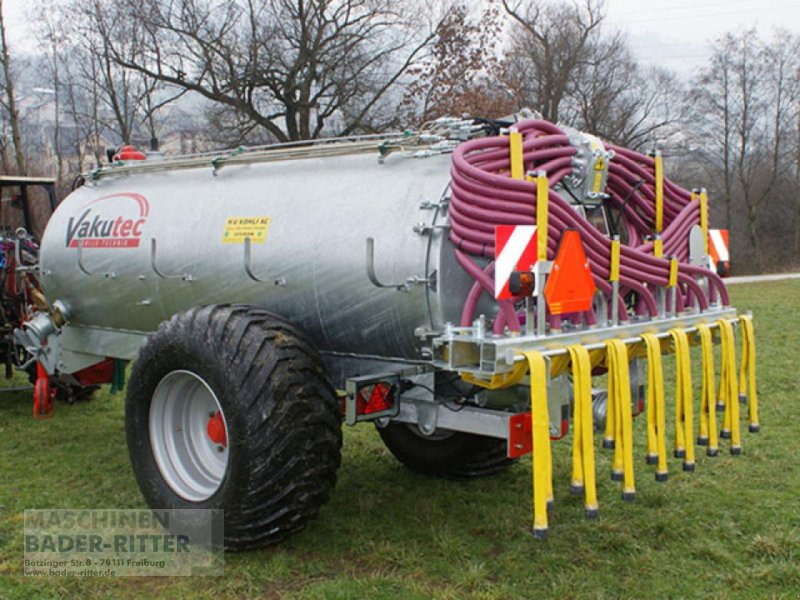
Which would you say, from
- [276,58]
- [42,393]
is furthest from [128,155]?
[276,58]

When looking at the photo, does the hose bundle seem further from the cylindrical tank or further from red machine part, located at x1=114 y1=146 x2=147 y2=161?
red machine part, located at x1=114 y1=146 x2=147 y2=161

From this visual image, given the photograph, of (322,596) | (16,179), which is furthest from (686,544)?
(16,179)

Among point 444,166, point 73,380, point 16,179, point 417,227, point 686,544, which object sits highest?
point 16,179

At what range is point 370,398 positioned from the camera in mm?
3795

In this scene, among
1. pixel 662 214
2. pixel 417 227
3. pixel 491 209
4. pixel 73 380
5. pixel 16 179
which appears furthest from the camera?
pixel 16 179

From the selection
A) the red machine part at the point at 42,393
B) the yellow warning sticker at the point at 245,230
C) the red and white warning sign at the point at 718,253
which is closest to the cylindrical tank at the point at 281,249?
the yellow warning sticker at the point at 245,230

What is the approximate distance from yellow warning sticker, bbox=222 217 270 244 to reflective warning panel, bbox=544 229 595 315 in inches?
64.7

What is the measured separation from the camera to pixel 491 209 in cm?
344

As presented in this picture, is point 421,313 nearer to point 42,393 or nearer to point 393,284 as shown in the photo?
point 393,284

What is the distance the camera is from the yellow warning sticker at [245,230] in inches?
172

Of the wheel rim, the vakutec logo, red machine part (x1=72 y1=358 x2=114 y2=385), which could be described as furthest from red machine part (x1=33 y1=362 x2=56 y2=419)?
the wheel rim

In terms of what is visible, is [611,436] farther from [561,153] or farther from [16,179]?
[16,179]

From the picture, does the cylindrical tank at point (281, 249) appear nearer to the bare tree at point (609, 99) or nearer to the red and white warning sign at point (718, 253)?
the red and white warning sign at point (718, 253)

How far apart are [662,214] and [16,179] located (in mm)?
5987
